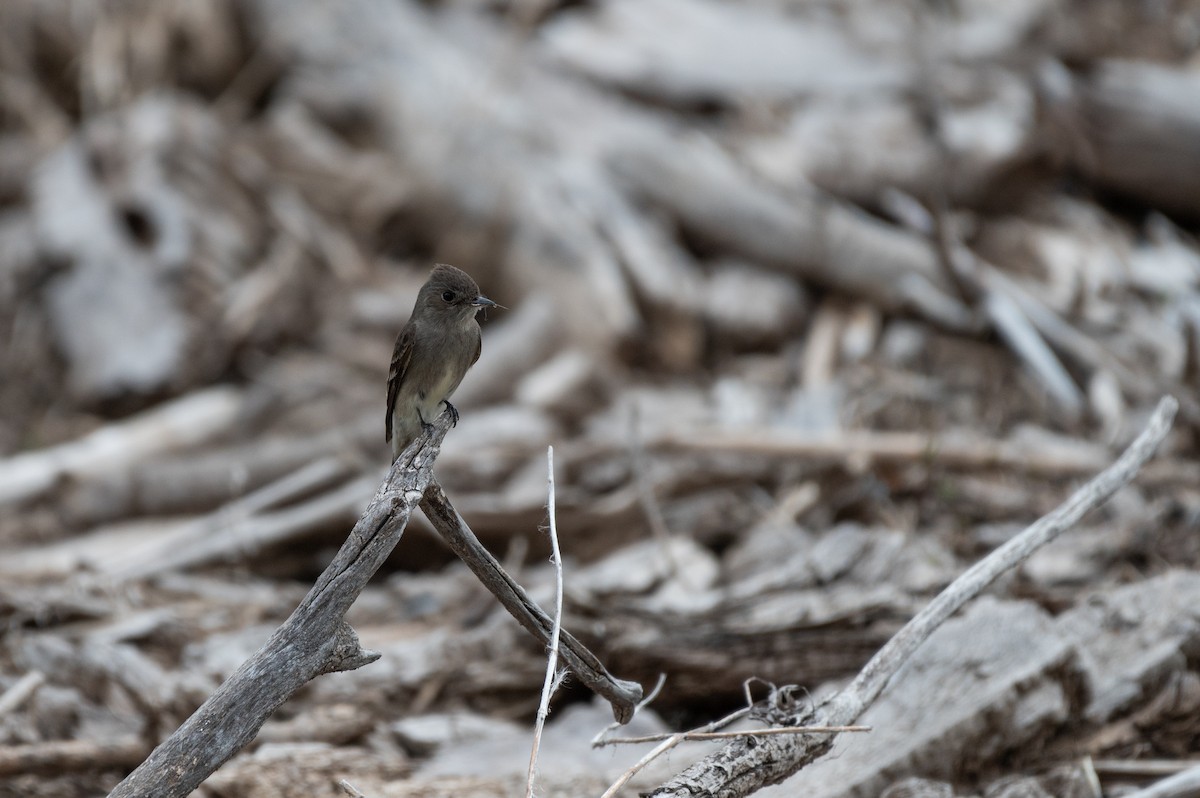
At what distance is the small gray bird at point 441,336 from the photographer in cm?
386

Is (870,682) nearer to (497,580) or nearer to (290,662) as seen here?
(497,580)

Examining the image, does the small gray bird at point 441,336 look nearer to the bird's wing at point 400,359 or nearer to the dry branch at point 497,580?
the bird's wing at point 400,359

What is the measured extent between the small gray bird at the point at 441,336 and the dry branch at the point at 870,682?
1.59 m

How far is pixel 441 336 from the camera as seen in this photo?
12.7 ft

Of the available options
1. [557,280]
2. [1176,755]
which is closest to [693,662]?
[1176,755]

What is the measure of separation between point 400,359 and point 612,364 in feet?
14.2

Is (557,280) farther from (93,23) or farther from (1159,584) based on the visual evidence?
(1159,584)

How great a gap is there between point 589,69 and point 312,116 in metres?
2.35

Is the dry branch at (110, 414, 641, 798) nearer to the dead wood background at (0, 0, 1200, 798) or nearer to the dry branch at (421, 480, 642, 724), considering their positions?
the dry branch at (421, 480, 642, 724)

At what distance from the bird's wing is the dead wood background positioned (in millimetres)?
1127

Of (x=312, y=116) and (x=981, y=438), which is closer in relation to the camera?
(x=981, y=438)

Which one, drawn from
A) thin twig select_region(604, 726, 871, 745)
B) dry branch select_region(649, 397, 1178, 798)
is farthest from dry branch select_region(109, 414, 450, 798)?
dry branch select_region(649, 397, 1178, 798)

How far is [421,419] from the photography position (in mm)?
4059

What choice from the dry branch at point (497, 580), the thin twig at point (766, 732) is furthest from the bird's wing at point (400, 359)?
the thin twig at point (766, 732)
